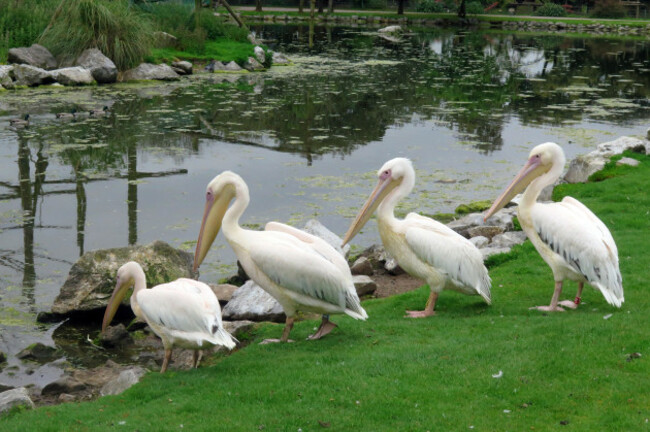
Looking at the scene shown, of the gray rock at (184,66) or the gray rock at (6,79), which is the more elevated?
the gray rock at (184,66)

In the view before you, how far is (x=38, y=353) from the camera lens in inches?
264

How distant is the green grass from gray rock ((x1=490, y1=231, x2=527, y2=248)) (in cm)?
1636

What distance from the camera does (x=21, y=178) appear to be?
11.8 meters

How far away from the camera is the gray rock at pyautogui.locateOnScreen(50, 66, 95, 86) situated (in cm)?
2006

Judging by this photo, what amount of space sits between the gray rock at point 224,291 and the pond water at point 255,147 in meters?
0.51

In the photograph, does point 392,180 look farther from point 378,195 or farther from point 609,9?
point 609,9

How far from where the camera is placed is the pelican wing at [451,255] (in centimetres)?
611

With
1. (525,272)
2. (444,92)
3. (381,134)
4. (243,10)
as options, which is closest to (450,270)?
(525,272)

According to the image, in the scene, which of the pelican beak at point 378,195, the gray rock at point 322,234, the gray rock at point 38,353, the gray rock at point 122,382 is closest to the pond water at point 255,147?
the gray rock at point 38,353

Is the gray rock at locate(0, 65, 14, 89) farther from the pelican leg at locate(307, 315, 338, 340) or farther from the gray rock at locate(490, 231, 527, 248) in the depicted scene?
the pelican leg at locate(307, 315, 338, 340)

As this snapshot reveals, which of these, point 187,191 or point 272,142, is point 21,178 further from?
point 272,142

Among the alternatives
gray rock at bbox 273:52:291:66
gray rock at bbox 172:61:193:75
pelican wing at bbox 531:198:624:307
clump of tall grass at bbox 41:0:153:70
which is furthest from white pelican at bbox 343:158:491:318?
gray rock at bbox 273:52:291:66

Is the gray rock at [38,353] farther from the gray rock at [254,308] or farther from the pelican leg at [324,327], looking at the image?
the pelican leg at [324,327]

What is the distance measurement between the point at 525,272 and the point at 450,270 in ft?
5.49
